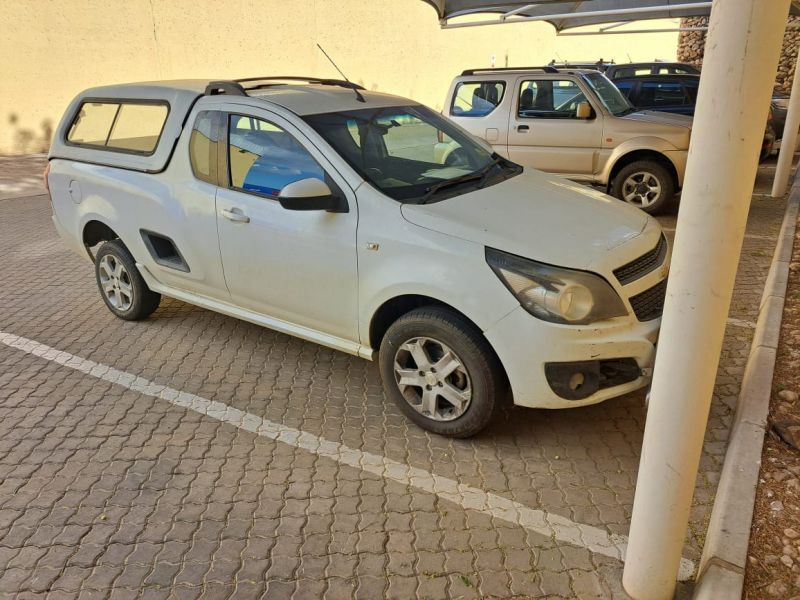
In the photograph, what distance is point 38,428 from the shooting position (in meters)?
3.93

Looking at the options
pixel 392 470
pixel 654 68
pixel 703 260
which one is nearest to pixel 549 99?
pixel 654 68

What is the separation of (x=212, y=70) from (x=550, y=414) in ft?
49.0

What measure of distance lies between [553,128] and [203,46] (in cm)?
1081

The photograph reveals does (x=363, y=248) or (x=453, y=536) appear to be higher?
(x=363, y=248)

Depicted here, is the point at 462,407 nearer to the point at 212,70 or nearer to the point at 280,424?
the point at 280,424

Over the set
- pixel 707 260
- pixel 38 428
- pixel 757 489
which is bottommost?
pixel 38 428

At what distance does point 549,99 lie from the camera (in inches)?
339

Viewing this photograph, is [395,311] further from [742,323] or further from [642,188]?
[642,188]

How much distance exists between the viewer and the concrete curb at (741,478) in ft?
8.09

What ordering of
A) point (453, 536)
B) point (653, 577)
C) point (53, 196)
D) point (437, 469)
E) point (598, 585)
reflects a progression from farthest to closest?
point (53, 196)
point (437, 469)
point (453, 536)
point (598, 585)
point (653, 577)

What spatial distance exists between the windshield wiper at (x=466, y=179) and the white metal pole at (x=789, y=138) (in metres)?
6.24

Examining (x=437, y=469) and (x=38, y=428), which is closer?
(x=437, y=469)

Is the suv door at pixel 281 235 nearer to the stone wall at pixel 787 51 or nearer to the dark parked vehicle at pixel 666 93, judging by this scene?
the dark parked vehicle at pixel 666 93

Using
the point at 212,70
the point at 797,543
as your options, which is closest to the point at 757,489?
the point at 797,543
